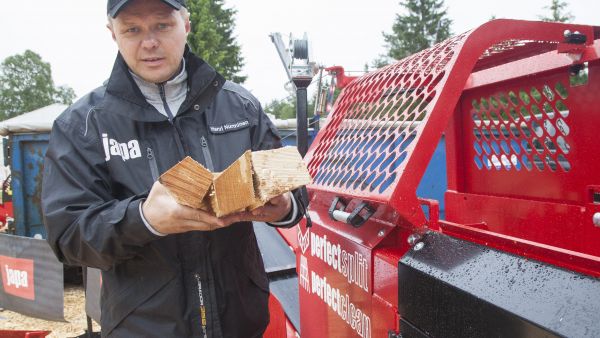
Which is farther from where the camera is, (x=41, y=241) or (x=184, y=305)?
(x=41, y=241)

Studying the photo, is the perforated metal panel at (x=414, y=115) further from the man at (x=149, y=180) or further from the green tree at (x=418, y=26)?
the green tree at (x=418, y=26)

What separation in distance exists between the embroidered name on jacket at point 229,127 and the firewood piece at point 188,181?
20.9 inches

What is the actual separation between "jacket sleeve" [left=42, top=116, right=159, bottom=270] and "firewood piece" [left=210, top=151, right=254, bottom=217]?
0.32 meters

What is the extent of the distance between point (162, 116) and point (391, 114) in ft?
2.80

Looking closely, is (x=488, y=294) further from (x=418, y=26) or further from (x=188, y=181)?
(x=418, y=26)

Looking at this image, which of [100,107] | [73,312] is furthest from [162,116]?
[73,312]

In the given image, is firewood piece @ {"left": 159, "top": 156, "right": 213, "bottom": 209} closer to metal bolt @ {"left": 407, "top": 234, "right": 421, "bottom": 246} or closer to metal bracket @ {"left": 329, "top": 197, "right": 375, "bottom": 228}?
metal bracket @ {"left": 329, "top": 197, "right": 375, "bottom": 228}

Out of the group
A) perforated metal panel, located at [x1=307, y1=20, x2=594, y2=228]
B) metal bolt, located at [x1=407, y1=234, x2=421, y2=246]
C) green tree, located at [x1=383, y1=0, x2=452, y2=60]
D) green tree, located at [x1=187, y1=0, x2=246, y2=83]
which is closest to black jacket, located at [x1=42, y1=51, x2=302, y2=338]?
perforated metal panel, located at [x1=307, y1=20, x2=594, y2=228]

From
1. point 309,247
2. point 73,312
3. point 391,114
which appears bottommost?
point 73,312

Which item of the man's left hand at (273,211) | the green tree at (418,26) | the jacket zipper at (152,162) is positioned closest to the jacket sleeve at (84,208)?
the jacket zipper at (152,162)

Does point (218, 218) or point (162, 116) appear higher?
point (162, 116)

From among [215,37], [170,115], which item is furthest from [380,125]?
[215,37]

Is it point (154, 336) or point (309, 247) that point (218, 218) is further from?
point (309, 247)

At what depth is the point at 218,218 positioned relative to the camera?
1113mm
